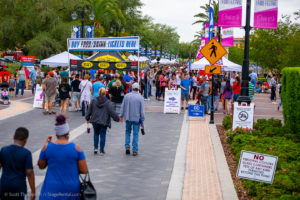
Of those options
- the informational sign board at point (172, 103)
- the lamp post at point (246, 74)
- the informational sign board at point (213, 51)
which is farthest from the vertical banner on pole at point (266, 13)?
the informational sign board at point (172, 103)

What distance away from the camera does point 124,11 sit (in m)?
69.1

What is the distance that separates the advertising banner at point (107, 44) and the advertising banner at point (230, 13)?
7.16 meters

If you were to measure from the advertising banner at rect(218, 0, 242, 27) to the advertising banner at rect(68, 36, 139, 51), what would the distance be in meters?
Result: 7.16

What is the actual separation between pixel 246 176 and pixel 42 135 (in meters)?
8.20

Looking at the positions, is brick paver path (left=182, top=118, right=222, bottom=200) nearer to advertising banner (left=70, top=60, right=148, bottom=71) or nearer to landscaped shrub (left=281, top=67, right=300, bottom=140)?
landscaped shrub (left=281, top=67, right=300, bottom=140)

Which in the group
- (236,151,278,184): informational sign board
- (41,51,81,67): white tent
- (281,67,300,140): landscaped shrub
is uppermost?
(41,51,81,67): white tent

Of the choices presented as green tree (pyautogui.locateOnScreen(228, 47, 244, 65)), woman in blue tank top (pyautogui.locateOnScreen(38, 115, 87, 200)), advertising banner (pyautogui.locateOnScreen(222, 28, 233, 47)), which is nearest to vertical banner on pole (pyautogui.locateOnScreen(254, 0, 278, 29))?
woman in blue tank top (pyautogui.locateOnScreen(38, 115, 87, 200))

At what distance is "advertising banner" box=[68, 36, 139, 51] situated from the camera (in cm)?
2114

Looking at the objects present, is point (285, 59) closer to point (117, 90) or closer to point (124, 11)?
point (117, 90)

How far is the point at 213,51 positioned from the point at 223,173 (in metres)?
8.10

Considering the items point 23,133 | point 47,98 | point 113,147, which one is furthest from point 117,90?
point 23,133

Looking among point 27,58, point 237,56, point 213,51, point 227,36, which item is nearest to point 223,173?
point 213,51

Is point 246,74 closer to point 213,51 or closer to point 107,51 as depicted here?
point 213,51

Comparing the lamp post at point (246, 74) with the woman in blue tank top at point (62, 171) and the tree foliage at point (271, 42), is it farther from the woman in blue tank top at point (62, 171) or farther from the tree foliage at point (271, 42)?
the tree foliage at point (271, 42)
